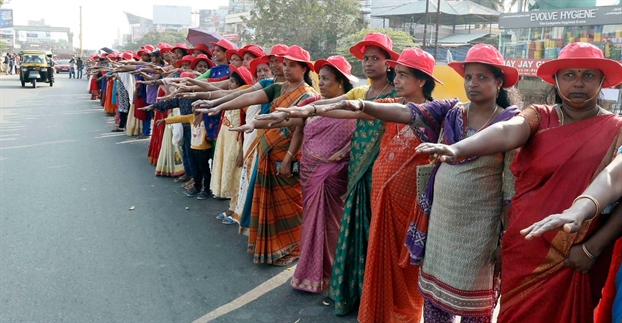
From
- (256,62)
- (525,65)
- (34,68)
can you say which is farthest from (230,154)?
(34,68)

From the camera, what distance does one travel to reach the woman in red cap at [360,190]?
142 inches

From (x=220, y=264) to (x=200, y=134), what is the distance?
2206 millimetres

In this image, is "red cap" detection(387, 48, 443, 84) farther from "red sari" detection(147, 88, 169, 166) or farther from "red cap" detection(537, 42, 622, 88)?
"red sari" detection(147, 88, 169, 166)

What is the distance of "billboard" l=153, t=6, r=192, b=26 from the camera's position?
313 feet

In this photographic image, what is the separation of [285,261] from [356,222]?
4.03ft

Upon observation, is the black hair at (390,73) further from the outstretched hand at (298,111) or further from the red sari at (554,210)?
the red sari at (554,210)

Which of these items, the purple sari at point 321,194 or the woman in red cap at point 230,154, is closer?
the purple sari at point 321,194

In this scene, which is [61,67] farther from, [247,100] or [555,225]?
[555,225]

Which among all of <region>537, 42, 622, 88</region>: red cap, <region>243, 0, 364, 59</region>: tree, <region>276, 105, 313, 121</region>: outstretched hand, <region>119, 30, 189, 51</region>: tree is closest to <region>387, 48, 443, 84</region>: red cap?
<region>276, 105, 313, 121</region>: outstretched hand

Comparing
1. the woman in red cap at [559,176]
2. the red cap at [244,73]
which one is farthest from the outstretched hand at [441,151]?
the red cap at [244,73]

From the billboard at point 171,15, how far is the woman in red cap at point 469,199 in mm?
99157

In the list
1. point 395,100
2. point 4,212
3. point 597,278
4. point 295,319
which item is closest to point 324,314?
point 295,319

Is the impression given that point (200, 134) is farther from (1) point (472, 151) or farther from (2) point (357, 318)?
(1) point (472, 151)

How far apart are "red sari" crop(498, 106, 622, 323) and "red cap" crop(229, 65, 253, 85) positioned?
3755 mm
